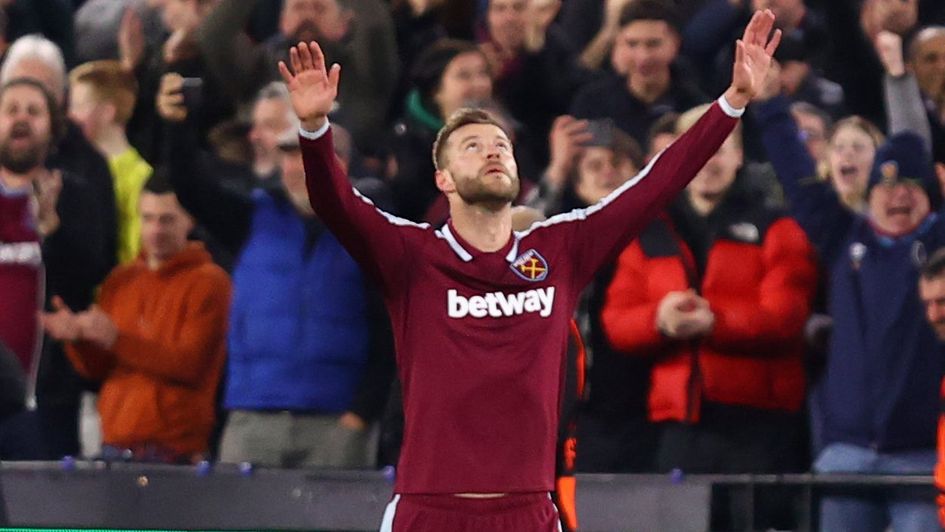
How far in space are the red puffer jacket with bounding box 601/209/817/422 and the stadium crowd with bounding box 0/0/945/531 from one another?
1 cm

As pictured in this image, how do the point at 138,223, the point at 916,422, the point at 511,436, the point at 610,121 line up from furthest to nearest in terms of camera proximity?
the point at 138,223 < the point at 610,121 < the point at 916,422 < the point at 511,436

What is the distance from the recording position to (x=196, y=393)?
8.95 m

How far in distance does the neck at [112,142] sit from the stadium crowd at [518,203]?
0.07 feet

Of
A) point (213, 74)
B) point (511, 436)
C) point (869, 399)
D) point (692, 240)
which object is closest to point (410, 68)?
point (213, 74)

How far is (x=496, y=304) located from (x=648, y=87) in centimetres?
337

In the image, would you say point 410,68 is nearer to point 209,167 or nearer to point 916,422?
point 209,167

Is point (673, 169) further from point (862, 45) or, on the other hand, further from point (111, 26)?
point (111, 26)

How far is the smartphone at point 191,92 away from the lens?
9094 mm

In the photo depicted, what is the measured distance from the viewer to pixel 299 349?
8523 mm

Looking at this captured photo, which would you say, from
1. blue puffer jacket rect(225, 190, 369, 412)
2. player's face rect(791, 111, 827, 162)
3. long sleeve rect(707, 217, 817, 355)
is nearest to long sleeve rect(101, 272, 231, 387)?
blue puffer jacket rect(225, 190, 369, 412)

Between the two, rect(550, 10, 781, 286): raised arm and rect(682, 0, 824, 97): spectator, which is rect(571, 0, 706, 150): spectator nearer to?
rect(682, 0, 824, 97): spectator

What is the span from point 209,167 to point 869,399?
307 centimetres

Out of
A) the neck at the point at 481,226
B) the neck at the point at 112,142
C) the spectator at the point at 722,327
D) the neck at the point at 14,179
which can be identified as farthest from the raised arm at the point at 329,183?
the neck at the point at 112,142

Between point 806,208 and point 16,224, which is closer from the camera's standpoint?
point 806,208
